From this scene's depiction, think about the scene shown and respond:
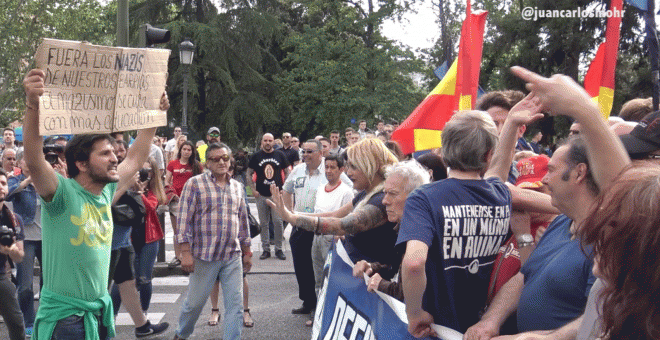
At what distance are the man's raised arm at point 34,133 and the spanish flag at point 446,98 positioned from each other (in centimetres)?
350

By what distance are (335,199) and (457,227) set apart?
14.0 feet

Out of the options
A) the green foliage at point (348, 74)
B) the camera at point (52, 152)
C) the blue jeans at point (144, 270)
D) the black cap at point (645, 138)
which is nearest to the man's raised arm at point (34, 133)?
the black cap at point (645, 138)

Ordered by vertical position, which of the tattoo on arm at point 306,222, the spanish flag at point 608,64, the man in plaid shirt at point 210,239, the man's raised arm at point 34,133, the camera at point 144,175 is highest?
the spanish flag at point 608,64

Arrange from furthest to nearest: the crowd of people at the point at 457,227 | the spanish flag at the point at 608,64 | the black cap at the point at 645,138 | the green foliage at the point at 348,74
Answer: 1. the green foliage at the point at 348,74
2. the spanish flag at the point at 608,64
3. the black cap at the point at 645,138
4. the crowd of people at the point at 457,227

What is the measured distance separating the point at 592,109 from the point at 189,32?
33.2 m

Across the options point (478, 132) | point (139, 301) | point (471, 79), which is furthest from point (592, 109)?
point (139, 301)

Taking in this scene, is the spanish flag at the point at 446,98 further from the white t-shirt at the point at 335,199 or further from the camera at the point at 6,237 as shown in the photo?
the camera at the point at 6,237

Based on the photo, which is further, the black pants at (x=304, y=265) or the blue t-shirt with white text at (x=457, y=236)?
the black pants at (x=304, y=265)

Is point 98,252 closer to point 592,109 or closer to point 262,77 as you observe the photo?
point 592,109

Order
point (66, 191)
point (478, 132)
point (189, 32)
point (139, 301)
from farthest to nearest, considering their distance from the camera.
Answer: point (189, 32) → point (139, 301) → point (66, 191) → point (478, 132)

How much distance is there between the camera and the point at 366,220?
13.9ft

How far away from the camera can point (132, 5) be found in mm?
34906

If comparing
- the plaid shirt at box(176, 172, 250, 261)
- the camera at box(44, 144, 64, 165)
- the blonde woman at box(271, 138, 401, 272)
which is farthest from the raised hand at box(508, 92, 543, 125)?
the camera at box(44, 144, 64, 165)

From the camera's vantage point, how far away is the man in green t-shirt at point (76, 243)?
379cm
